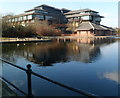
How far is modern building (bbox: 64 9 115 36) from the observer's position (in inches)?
2135

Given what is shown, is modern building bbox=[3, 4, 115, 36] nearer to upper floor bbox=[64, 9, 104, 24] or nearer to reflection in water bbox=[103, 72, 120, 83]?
upper floor bbox=[64, 9, 104, 24]

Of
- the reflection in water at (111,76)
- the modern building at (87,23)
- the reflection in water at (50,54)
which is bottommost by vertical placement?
the reflection in water at (111,76)

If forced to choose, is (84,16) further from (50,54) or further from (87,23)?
(50,54)


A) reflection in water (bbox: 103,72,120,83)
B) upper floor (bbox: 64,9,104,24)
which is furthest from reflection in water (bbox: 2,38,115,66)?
upper floor (bbox: 64,9,104,24)

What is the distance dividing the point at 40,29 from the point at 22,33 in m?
11.8

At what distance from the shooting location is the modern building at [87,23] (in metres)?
54.2

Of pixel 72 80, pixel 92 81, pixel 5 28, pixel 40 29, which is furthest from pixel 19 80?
pixel 40 29

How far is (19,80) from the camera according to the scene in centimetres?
615

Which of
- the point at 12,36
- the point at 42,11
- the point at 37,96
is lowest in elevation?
the point at 37,96

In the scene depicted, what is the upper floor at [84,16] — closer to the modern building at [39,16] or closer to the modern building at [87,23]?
the modern building at [87,23]

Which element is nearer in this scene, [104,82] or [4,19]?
[104,82]

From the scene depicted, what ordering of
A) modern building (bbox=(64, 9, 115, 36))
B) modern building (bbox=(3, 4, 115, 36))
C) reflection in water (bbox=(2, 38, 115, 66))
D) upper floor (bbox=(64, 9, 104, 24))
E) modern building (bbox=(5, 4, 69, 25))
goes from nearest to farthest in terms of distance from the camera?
reflection in water (bbox=(2, 38, 115, 66))
modern building (bbox=(64, 9, 115, 36))
modern building (bbox=(3, 4, 115, 36))
modern building (bbox=(5, 4, 69, 25))
upper floor (bbox=(64, 9, 104, 24))

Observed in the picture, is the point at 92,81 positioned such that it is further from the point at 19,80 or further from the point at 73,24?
the point at 73,24

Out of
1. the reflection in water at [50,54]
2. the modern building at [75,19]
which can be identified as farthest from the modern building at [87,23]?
the reflection in water at [50,54]
